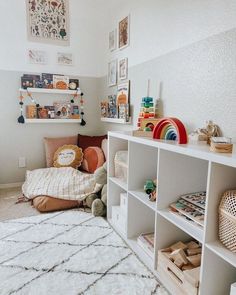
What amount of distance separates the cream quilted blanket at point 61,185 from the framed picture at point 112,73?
103cm

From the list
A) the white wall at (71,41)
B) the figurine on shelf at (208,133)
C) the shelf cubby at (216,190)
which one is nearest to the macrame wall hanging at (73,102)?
the white wall at (71,41)

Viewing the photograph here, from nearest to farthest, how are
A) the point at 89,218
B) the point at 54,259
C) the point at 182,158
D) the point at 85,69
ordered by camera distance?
the point at 182,158 → the point at 54,259 → the point at 89,218 → the point at 85,69

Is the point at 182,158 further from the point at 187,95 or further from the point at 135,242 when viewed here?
the point at 135,242

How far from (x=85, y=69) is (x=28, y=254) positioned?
85.9 inches

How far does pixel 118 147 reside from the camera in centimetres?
182

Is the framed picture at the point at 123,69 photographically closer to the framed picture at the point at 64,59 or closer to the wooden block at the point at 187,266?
the framed picture at the point at 64,59

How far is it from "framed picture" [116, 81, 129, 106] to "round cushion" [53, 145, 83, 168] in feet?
2.49

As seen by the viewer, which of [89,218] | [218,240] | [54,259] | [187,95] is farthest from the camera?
[89,218]

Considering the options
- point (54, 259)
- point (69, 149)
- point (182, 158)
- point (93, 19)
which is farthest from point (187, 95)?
point (93, 19)

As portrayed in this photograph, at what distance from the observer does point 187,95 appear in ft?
4.77

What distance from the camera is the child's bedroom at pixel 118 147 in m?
1.10

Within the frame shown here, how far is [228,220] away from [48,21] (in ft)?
8.96

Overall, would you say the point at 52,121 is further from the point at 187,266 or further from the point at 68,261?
the point at 187,266

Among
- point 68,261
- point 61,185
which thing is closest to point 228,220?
point 68,261
